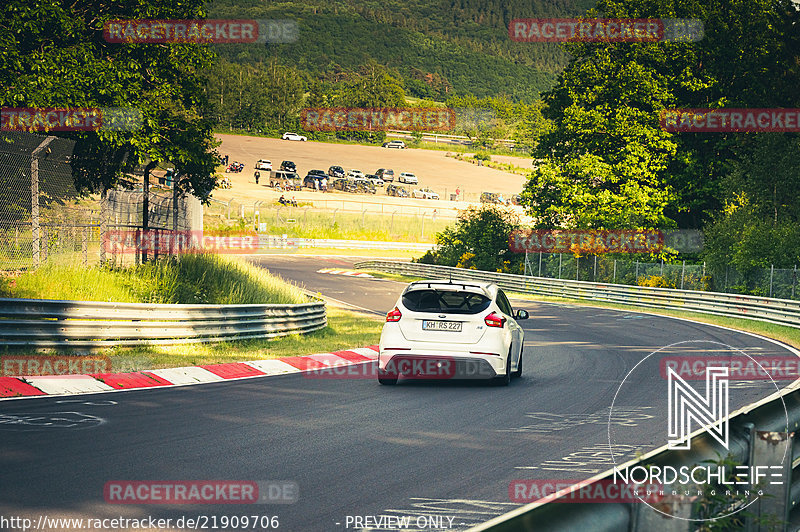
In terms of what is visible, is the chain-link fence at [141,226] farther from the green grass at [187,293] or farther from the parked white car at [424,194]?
the parked white car at [424,194]

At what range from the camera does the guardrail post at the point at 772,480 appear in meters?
4.29

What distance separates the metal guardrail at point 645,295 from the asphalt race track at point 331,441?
1641 cm

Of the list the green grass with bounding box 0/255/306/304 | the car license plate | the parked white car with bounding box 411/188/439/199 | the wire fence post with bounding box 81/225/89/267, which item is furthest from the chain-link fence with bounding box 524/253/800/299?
the parked white car with bounding box 411/188/439/199

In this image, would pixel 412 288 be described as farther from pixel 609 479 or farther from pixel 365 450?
pixel 609 479

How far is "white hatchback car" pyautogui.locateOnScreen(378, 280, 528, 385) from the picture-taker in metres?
13.0

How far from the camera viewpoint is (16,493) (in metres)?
6.45

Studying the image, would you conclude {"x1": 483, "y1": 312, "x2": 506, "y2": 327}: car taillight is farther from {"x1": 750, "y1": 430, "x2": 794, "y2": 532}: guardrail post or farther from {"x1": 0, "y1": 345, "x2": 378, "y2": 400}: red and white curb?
{"x1": 750, "y1": 430, "x2": 794, "y2": 532}: guardrail post

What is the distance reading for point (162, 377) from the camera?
13523 millimetres

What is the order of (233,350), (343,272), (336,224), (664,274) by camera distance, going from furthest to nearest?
(336,224)
(343,272)
(664,274)
(233,350)

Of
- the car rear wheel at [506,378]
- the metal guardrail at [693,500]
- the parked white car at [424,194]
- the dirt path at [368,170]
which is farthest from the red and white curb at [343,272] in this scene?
the parked white car at [424,194]

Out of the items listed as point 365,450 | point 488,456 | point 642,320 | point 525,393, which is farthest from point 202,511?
point 642,320

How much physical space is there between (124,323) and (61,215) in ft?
17.2

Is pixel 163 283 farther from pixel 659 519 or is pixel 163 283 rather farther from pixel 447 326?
pixel 659 519

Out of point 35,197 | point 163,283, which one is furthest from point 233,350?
point 35,197
